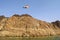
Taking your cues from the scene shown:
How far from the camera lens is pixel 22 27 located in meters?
95.3

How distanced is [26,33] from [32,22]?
19.8 meters

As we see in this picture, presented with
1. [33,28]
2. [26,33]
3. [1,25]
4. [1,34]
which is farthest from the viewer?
[33,28]

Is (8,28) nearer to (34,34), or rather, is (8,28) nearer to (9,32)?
(9,32)

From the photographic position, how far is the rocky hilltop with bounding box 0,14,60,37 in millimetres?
83812

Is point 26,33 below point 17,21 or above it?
below

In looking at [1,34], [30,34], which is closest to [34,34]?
[30,34]

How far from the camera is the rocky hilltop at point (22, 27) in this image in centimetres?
8381

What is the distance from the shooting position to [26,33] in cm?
8562

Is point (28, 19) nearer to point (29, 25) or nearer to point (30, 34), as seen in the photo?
point (29, 25)

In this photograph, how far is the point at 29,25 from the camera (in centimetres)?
10056

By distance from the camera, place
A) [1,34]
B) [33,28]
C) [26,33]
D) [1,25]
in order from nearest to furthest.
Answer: [1,34] → [26,33] → [1,25] → [33,28]

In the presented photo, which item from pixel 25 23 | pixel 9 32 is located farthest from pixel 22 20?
pixel 9 32

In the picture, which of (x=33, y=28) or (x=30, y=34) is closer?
(x=30, y=34)

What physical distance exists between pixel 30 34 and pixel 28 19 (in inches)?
789
